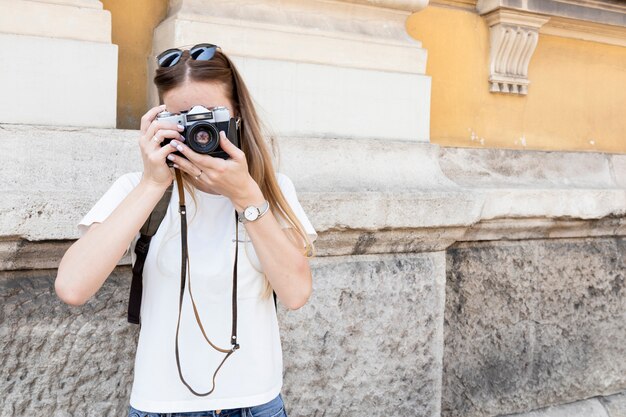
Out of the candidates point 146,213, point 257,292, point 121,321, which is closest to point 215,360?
point 257,292

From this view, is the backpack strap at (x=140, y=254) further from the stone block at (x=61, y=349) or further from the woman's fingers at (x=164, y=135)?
the stone block at (x=61, y=349)

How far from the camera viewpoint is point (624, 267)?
2936 millimetres

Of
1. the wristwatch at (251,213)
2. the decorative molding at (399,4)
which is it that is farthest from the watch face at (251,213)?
the decorative molding at (399,4)

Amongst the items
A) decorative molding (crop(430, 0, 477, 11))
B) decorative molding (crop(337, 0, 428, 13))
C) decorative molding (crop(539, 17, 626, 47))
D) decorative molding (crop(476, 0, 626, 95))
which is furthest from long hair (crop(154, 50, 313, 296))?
decorative molding (crop(539, 17, 626, 47))

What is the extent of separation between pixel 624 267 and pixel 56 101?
240 centimetres

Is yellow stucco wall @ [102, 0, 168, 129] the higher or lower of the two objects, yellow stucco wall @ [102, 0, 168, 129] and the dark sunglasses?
the higher

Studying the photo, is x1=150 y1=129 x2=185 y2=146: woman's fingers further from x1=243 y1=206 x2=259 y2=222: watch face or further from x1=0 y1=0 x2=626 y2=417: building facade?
x1=0 y1=0 x2=626 y2=417: building facade

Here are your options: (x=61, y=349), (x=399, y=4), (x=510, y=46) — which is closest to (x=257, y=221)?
(x=61, y=349)

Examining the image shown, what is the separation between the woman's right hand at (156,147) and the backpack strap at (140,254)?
124 mm

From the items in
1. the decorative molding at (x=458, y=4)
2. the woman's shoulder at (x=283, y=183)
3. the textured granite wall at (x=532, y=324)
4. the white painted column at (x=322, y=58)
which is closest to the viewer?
the woman's shoulder at (x=283, y=183)

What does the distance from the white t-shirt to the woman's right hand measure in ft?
0.41

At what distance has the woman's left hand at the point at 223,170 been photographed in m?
1.20

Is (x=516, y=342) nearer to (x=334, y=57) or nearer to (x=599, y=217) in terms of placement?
(x=599, y=217)

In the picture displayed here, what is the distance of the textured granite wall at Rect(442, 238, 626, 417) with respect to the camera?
255 cm
